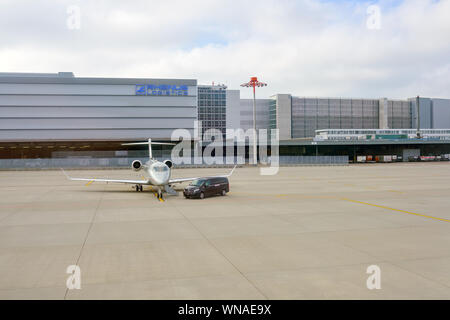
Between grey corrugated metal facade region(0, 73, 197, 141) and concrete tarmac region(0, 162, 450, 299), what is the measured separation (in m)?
56.7

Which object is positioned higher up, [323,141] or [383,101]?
[383,101]

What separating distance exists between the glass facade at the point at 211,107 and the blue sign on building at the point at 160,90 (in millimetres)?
45296

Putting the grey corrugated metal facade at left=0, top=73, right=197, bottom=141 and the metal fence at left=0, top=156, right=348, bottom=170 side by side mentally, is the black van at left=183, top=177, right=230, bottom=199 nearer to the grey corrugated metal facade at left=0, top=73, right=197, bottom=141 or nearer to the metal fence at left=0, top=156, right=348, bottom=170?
the metal fence at left=0, top=156, right=348, bottom=170

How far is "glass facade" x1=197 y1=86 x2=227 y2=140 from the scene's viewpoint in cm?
12988

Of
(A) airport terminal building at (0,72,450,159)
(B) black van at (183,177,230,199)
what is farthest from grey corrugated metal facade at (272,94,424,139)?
(B) black van at (183,177,230,199)

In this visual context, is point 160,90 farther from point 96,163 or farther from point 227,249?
point 227,249

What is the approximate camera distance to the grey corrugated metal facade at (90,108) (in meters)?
79.8

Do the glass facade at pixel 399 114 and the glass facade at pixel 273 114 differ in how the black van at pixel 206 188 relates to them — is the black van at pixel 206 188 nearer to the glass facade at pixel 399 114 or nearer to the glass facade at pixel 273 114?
the glass facade at pixel 273 114

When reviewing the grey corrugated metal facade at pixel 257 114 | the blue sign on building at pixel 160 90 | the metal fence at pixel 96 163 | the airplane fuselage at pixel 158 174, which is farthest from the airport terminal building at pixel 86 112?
the airplane fuselage at pixel 158 174

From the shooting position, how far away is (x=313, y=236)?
55.1 feet
